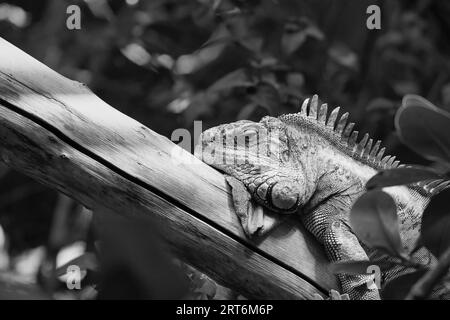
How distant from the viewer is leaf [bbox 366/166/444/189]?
Answer: 1643 millimetres

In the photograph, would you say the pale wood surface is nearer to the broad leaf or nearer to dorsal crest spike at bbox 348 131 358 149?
dorsal crest spike at bbox 348 131 358 149

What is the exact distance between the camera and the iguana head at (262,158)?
2.62 m

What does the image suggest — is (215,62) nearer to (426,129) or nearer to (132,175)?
(132,175)

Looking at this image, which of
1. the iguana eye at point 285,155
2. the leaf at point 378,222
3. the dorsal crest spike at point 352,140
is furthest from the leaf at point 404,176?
the dorsal crest spike at point 352,140

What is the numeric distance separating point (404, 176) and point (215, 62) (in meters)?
3.00

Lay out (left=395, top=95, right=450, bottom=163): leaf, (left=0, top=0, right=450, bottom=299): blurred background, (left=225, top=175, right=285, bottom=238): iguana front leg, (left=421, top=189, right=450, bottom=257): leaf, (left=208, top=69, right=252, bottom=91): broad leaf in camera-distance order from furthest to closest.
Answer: (left=0, top=0, right=450, bottom=299): blurred background, (left=208, top=69, right=252, bottom=91): broad leaf, (left=225, top=175, right=285, bottom=238): iguana front leg, (left=421, top=189, right=450, bottom=257): leaf, (left=395, top=95, right=450, bottom=163): leaf

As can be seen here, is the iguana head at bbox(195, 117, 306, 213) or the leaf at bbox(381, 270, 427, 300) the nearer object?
the leaf at bbox(381, 270, 427, 300)

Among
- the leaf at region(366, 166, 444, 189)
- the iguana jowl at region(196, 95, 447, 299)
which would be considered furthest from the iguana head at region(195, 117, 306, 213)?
the leaf at region(366, 166, 444, 189)

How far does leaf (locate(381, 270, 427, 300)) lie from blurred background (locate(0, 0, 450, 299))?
1993 millimetres

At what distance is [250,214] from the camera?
2564 millimetres

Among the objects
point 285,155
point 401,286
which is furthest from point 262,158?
point 401,286

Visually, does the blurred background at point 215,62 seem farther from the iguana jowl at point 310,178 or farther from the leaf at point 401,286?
the leaf at point 401,286

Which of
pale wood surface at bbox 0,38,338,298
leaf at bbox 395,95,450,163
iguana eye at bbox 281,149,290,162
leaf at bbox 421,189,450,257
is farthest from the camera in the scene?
iguana eye at bbox 281,149,290,162

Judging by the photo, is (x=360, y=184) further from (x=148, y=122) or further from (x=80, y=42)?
(x=80, y=42)
